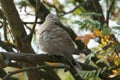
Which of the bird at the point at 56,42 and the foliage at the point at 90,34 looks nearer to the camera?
the foliage at the point at 90,34

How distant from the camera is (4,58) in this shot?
8.71 ft

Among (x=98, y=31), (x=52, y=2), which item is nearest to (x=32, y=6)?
(x=52, y=2)

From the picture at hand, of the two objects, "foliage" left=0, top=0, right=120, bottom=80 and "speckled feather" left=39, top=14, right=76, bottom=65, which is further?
"speckled feather" left=39, top=14, right=76, bottom=65

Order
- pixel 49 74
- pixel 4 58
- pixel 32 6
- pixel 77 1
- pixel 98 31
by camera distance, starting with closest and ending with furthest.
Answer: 1. pixel 4 58
2. pixel 98 31
3. pixel 49 74
4. pixel 32 6
5. pixel 77 1

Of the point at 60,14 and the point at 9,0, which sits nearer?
the point at 9,0

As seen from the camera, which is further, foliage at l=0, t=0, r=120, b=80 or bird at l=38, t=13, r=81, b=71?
bird at l=38, t=13, r=81, b=71

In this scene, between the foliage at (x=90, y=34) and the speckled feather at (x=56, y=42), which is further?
the speckled feather at (x=56, y=42)

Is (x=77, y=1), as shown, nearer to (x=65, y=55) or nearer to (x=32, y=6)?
(x=32, y=6)

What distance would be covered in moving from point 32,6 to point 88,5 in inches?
25.7

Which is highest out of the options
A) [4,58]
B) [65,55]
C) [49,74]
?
[4,58]

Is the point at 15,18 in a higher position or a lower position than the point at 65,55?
higher

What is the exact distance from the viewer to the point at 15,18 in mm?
3477

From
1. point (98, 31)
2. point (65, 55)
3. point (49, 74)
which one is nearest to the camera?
point (98, 31)

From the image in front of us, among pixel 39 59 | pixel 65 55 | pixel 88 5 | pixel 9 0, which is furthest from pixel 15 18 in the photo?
pixel 88 5
